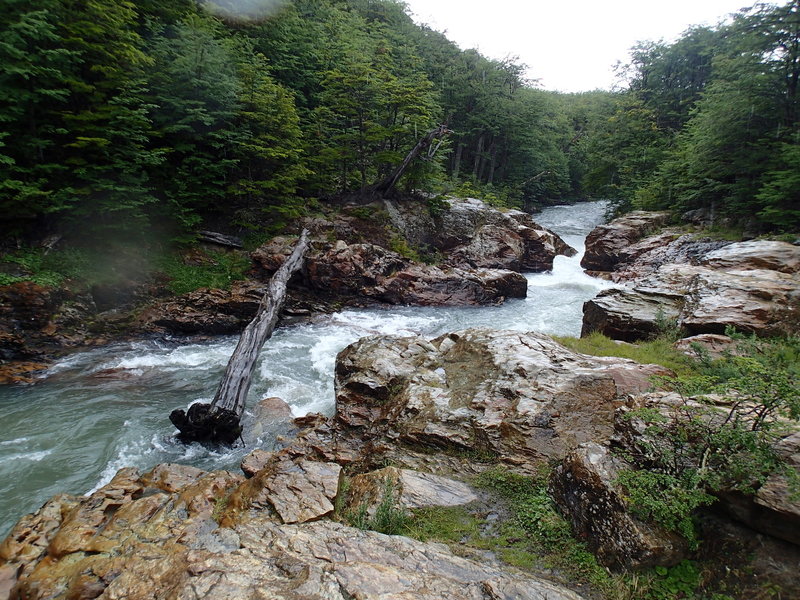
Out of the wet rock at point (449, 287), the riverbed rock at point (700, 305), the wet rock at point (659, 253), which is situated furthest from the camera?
the wet rock at point (659, 253)

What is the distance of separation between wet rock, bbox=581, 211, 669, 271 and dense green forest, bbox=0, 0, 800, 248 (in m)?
1.60

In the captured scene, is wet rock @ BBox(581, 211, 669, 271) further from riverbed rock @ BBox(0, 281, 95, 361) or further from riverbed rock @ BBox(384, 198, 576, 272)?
riverbed rock @ BBox(0, 281, 95, 361)

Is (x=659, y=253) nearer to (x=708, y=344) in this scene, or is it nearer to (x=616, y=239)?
(x=616, y=239)

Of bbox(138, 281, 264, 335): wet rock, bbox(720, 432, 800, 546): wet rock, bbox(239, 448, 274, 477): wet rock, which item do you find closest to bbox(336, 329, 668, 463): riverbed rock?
bbox(239, 448, 274, 477): wet rock

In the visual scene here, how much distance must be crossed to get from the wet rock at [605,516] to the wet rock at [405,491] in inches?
42.0

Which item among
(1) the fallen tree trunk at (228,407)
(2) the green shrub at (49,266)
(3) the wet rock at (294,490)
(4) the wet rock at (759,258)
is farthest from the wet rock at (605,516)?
(2) the green shrub at (49,266)

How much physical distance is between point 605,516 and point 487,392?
108 inches

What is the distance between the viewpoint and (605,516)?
3383 mm

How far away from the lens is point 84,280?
1019 centimetres

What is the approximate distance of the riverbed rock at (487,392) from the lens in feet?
16.9

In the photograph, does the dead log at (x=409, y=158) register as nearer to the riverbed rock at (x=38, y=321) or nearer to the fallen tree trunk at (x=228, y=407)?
the fallen tree trunk at (x=228, y=407)

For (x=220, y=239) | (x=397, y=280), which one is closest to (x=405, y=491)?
(x=397, y=280)

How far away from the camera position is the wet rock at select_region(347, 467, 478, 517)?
4145 mm

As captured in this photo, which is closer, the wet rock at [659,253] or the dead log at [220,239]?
the dead log at [220,239]
